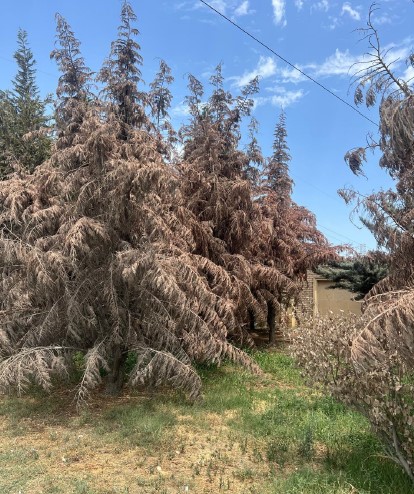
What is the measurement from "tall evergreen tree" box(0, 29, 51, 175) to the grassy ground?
301 inches

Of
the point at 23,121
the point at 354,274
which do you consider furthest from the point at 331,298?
the point at 23,121

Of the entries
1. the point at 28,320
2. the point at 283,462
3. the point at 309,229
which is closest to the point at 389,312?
the point at 283,462

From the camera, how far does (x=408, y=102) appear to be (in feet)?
16.7

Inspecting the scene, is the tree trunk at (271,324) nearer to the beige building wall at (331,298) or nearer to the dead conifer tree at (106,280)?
the dead conifer tree at (106,280)

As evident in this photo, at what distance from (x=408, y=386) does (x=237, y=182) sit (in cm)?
676

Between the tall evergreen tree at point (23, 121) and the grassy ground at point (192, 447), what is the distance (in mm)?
7634

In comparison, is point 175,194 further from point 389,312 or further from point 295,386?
point 389,312

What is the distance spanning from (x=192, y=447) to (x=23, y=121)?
11470 mm

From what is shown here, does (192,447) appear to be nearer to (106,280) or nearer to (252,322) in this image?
(106,280)

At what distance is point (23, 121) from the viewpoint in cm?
1396

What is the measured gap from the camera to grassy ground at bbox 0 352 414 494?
4637mm

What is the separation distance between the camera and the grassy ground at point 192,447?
15.2 feet

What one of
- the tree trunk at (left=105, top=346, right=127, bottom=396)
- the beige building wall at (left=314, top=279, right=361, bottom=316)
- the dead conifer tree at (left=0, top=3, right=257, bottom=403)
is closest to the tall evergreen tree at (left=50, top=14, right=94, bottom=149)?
the dead conifer tree at (left=0, top=3, right=257, bottom=403)

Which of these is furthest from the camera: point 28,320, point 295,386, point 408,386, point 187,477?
point 295,386
